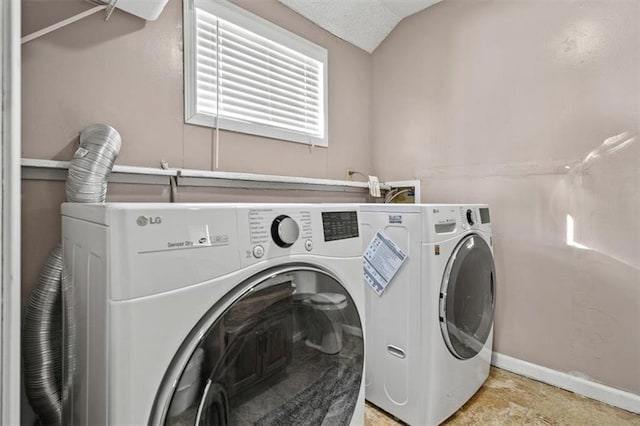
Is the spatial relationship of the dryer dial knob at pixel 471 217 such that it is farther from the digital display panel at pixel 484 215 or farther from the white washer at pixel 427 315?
the digital display panel at pixel 484 215

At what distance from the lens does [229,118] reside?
1.67 metres

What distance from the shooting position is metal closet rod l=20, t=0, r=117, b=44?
1135 mm

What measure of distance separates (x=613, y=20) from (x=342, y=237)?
71.3 inches

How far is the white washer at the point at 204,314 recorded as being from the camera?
0.60 metres

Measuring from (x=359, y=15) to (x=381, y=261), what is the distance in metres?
1.78

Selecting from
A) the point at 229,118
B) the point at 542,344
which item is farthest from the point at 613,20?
the point at 229,118

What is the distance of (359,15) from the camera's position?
2201mm

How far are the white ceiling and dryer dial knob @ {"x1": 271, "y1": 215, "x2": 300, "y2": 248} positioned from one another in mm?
1699

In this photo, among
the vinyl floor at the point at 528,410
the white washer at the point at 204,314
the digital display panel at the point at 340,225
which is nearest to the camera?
the white washer at the point at 204,314

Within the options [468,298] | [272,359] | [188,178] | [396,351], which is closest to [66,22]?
[188,178]

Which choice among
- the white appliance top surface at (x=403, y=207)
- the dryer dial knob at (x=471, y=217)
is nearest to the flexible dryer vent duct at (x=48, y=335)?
the white appliance top surface at (x=403, y=207)

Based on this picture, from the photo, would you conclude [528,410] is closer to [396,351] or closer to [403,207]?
[396,351]

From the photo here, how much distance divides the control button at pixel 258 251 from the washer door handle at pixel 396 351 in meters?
0.92

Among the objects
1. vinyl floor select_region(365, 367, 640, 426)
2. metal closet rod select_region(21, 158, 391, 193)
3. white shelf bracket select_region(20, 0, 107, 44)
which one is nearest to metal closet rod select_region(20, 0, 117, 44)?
white shelf bracket select_region(20, 0, 107, 44)
